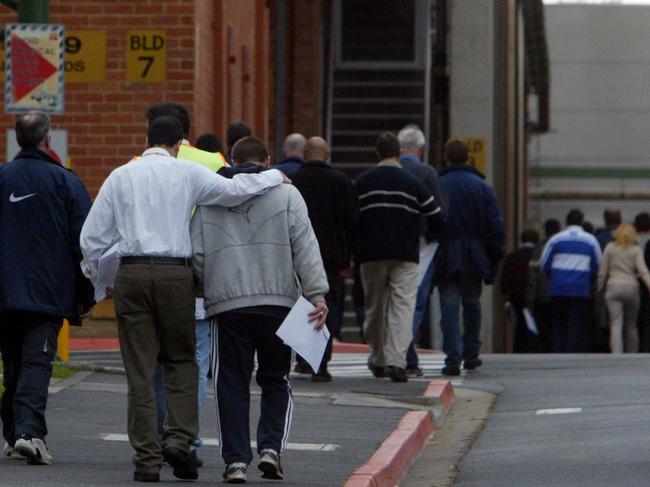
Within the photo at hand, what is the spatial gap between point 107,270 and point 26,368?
875 mm

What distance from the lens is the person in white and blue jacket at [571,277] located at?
799 inches

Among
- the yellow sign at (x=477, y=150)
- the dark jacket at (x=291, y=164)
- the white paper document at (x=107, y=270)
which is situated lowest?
the yellow sign at (x=477, y=150)

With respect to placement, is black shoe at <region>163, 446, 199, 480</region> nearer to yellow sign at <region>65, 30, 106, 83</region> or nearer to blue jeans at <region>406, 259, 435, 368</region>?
blue jeans at <region>406, 259, 435, 368</region>

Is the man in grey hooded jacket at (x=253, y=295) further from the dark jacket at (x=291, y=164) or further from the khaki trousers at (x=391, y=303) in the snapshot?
the dark jacket at (x=291, y=164)

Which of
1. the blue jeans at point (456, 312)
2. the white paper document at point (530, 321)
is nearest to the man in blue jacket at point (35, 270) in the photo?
the blue jeans at point (456, 312)

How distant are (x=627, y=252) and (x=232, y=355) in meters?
12.1

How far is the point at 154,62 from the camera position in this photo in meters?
18.2

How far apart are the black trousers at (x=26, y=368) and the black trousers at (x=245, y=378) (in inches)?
41.5

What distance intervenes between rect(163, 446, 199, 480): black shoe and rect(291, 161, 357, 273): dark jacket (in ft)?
16.8

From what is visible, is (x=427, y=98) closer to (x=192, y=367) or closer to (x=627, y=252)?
(x=627, y=252)

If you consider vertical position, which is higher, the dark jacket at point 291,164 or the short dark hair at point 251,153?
the short dark hair at point 251,153

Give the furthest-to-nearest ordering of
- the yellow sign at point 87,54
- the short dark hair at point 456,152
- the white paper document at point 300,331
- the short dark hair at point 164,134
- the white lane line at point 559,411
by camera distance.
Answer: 1. the yellow sign at point 87,54
2. the short dark hair at point 456,152
3. the white lane line at point 559,411
4. the short dark hair at point 164,134
5. the white paper document at point 300,331

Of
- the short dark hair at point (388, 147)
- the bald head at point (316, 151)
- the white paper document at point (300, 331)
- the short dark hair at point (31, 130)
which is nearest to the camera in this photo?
the white paper document at point (300, 331)

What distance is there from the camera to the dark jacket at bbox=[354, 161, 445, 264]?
554 inches
